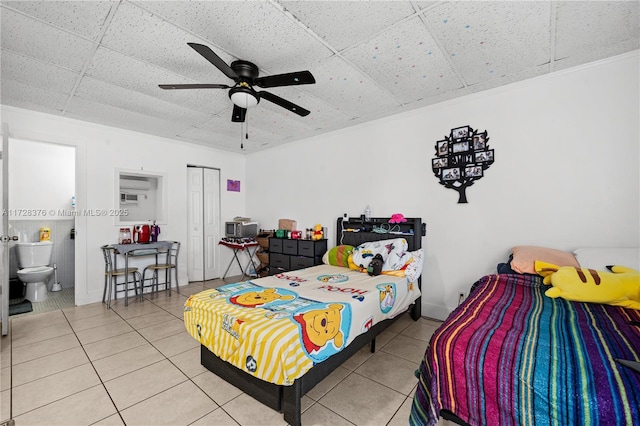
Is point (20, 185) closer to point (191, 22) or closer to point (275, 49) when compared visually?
point (191, 22)

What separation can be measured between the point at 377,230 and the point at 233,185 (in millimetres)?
3444

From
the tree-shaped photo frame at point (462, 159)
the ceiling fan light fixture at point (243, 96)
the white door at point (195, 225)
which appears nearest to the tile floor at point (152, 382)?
the tree-shaped photo frame at point (462, 159)

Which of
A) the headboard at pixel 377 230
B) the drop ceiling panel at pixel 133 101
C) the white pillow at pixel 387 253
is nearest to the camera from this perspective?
the drop ceiling panel at pixel 133 101

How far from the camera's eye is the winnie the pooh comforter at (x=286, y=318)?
1655 millimetres

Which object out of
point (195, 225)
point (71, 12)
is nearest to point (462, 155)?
point (71, 12)

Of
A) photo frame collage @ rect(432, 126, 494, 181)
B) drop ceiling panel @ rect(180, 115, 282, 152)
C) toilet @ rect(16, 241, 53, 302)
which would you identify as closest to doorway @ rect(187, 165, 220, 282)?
drop ceiling panel @ rect(180, 115, 282, 152)

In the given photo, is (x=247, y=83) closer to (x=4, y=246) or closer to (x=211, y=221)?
(x=4, y=246)

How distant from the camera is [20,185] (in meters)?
4.52

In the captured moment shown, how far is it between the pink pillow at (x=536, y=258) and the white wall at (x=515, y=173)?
283 mm

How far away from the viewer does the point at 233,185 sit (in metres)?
5.86

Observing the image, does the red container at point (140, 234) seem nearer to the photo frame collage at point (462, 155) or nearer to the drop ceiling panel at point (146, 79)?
the drop ceiling panel at point (146, 79)

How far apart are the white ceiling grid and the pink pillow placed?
1746 mm

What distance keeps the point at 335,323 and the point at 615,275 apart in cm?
201

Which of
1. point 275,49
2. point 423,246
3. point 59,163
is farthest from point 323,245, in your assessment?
point 59,163
